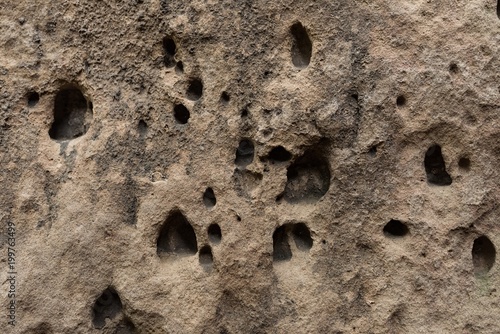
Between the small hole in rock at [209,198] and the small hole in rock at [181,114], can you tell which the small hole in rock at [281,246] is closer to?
the small hole in rock at [209,198]

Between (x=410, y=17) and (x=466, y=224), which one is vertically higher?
(x=410, y=17)

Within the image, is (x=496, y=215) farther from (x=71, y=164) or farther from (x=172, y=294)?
(x=71, y=164)

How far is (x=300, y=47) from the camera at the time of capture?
1.65 m

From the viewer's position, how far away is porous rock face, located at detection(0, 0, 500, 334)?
1.59 m

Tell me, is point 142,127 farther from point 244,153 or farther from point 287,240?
point 287,240

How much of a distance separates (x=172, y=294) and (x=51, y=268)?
0.34 m

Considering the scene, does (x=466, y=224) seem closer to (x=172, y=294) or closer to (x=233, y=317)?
(x=233, y=317)

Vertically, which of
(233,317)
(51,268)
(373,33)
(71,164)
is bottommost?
(233,317)

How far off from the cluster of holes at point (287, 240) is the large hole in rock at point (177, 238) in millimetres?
232

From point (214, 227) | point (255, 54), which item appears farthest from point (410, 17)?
point (214, 227)

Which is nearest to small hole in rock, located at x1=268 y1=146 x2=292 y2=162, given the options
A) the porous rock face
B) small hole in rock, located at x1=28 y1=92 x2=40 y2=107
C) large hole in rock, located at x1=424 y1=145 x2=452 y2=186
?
the porous rock face

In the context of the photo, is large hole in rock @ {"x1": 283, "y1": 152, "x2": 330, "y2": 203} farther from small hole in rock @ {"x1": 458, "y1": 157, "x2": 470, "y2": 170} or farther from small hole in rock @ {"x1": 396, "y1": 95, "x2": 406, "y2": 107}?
small hole in rock @ {"x1": 458, "y1": 157, "x2": 470, "y2": 170}

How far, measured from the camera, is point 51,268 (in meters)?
1.58

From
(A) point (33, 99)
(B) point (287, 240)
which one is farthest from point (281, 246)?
(A) point (33, 99)
